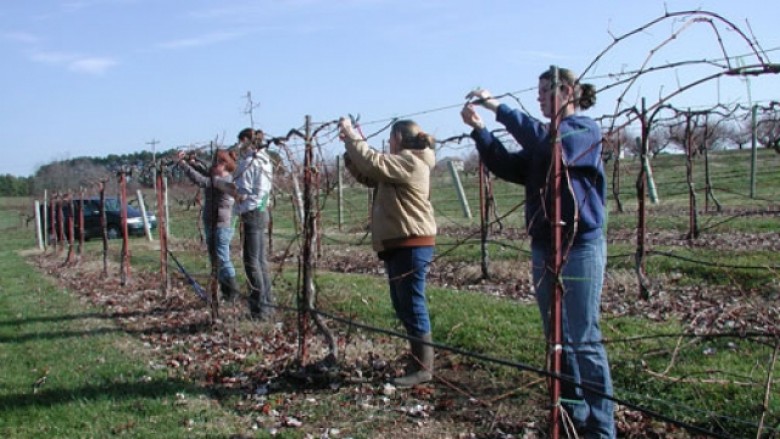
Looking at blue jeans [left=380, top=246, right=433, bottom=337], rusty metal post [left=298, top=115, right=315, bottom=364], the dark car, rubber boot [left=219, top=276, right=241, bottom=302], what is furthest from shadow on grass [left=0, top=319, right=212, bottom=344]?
the dark car

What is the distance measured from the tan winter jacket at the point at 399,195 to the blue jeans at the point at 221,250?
2.82 meters

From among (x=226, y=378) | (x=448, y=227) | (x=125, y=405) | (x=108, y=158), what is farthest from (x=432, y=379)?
(x=108, y=158)

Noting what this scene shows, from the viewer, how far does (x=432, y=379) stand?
5.00 meters

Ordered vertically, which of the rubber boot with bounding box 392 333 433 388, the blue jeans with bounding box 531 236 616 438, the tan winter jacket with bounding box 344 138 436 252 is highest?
the tan winter jacket with bounding box 344 138 436 252

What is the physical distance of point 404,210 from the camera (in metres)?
4.64

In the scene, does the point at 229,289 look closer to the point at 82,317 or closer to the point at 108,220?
the point at 82,317

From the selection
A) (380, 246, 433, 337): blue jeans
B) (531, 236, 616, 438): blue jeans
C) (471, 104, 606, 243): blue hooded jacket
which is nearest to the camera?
(471, 104, 606, 243): blue hooded jacket

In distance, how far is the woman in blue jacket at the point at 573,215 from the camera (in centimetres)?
333

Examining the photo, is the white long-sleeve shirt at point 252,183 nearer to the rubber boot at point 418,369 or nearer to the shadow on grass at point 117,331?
the shadow on grass at point 117,331

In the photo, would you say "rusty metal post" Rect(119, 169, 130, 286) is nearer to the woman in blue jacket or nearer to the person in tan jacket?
the person in tan jacket

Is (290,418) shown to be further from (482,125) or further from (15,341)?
(15,341)

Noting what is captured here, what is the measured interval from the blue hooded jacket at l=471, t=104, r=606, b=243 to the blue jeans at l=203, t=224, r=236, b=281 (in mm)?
4183

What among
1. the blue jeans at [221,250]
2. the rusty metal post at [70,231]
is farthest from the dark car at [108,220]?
the blue jeans at [221,250]

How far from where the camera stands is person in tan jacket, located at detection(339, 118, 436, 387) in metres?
4.58
